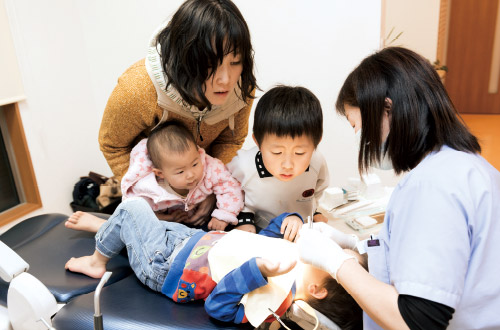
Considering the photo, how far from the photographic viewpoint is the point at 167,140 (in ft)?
5.14

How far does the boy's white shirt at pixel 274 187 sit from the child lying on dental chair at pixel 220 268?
7.0 inches

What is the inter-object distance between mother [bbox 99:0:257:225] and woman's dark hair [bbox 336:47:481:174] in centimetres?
50

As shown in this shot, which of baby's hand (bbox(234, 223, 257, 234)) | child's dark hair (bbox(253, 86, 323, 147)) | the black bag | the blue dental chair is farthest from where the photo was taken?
the black bag

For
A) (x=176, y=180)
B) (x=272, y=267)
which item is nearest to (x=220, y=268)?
(x=272, y=267)

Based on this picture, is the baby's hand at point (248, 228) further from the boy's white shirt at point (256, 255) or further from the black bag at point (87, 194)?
the black bag at point (87, 194)

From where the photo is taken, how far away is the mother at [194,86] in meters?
1.31

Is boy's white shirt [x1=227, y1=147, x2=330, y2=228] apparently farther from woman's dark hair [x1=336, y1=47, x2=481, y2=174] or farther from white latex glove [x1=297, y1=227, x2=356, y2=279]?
woman's dark hair [x1=336, y1=47, x2=481, y2=174]

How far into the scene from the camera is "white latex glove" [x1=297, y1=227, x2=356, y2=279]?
1055 mm

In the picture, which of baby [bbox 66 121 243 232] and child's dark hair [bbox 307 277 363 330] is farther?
baby [bbox 66 121 243 232]

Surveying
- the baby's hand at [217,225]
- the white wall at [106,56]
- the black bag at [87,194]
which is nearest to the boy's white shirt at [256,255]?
the baby's hand at [217,225]

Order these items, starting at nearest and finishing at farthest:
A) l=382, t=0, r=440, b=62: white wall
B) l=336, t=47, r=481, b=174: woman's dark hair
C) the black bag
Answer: l=336, t=47, r=481, b=174: woman's dark hair < the black bag < l=382, t=0, r=440, b=62: white wall

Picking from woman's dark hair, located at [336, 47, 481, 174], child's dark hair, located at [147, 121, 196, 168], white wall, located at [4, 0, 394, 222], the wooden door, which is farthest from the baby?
the wooden door

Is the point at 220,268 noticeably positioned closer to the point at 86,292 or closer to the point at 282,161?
the point at 282,161

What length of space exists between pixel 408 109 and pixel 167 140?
0.92m
